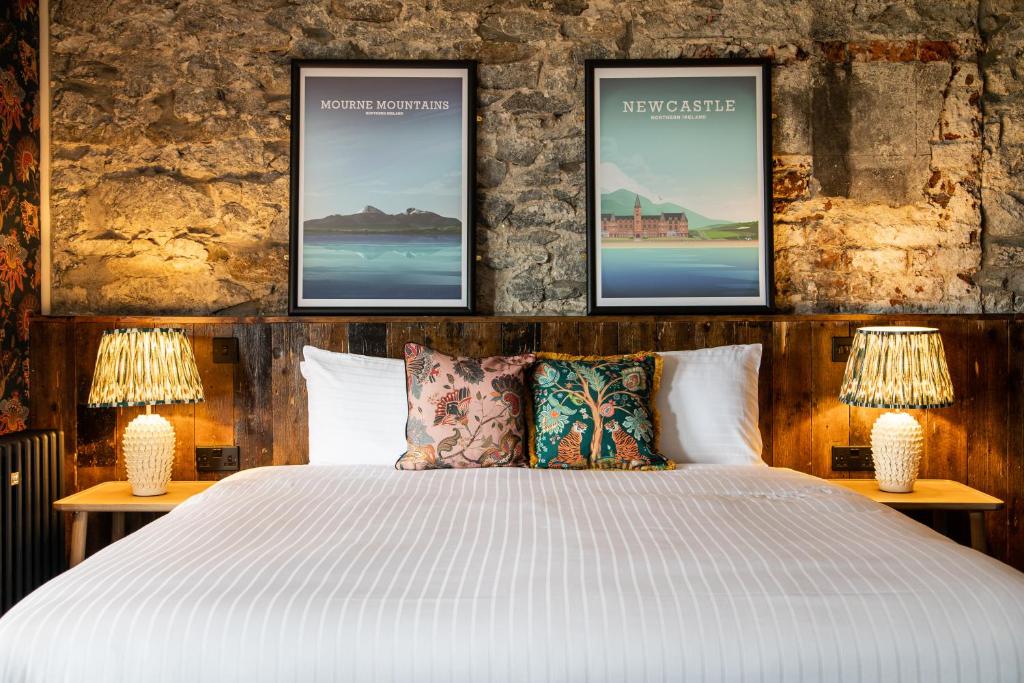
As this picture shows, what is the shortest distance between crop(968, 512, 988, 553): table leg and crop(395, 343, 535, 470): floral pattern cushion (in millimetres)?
1527

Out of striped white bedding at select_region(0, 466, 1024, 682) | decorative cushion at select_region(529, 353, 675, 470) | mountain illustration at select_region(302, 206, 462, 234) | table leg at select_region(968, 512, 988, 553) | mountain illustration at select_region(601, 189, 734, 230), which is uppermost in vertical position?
mountain illustration at select_region(601, 189, 734, 230)

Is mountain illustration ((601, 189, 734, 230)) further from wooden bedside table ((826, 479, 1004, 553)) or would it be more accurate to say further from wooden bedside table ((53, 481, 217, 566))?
wooden bedside table ((53, 481, 217, 566))

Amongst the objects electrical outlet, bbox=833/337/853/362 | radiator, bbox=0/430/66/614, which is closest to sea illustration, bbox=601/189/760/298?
electrical outlet, bbox=833/337/853/362

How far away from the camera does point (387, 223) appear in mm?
3014

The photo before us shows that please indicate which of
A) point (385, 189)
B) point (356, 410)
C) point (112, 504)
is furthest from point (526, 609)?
point (385, 189)

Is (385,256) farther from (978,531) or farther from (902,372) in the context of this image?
(978,531)

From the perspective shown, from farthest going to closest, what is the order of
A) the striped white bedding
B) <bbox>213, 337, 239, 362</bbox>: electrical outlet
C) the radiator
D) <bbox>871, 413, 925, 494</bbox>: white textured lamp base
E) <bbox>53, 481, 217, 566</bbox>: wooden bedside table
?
<bbox>213, 337, 239, 362</bbox>: electrical outlet, <bbox>871, 413, 925, 494</bbox>: white textured lamp base, <bbox>53, 481, 217, 566</bbox>: wooden bedside table, the radiator, the striped white bedding

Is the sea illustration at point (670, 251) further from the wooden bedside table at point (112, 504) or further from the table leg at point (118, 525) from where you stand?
the table leg at point (118, 525)

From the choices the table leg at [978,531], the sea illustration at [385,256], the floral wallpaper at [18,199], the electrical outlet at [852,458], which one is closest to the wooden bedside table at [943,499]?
the table leg at [978,531]

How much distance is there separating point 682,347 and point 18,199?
244cm

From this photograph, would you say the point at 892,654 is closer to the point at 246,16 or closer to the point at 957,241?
the point at 957,241

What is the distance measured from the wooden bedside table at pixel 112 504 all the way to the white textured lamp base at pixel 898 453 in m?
2.22

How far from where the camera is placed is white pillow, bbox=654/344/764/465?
2.64m

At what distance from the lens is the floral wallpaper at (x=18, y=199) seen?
2.75 m
